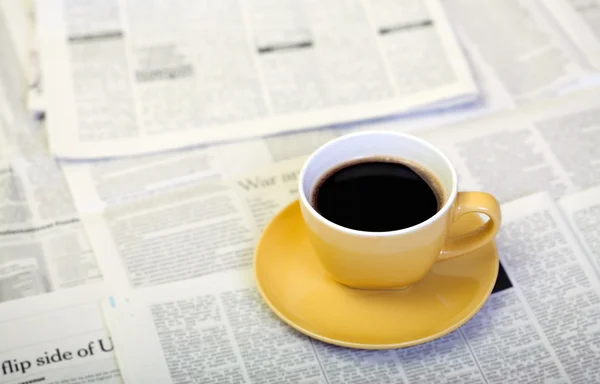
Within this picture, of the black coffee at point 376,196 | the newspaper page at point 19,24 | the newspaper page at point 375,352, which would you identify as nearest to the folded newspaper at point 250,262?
the newspaper page at point 375,352

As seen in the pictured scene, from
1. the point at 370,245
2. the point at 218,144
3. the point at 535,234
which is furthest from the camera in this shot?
the point at 218,144

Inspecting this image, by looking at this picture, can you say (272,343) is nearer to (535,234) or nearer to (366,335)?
(366,335)

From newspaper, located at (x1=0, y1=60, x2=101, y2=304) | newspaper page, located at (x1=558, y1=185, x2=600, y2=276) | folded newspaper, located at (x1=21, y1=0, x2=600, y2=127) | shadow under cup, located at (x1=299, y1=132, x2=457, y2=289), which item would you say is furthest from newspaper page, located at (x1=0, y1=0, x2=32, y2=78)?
newspaper page, located at (x1=558, y1=185, x2=600, y2=276)

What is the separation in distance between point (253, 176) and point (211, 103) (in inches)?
4.7

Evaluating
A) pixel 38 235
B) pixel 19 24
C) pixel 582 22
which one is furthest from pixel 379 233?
pixel 19 24

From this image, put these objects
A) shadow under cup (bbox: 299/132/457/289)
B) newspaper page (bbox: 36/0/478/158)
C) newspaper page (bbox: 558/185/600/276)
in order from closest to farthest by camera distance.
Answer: shadow under cup (bbox: 299/132/457/289), newspaper page (bbox: 558/185/600/276), newspaper page (bbox: 36/0/478/158)

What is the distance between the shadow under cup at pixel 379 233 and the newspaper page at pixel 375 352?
0.21ft

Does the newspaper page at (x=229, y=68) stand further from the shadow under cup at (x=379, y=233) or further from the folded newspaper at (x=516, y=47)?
the shadow under cup at (x=379, y=233)

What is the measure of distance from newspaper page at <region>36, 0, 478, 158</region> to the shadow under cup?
18cm

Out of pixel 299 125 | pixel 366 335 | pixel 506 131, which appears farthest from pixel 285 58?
Result: pixel 366 335

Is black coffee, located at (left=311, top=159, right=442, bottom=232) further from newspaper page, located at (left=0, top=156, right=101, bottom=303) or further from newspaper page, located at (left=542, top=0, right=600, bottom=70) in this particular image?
newspaper page, located at (left=542, top=0, right=600, bottom=70)

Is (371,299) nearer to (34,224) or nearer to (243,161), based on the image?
(243,161)

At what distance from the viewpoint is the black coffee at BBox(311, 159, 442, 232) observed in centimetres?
46

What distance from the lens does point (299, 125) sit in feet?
2.22
